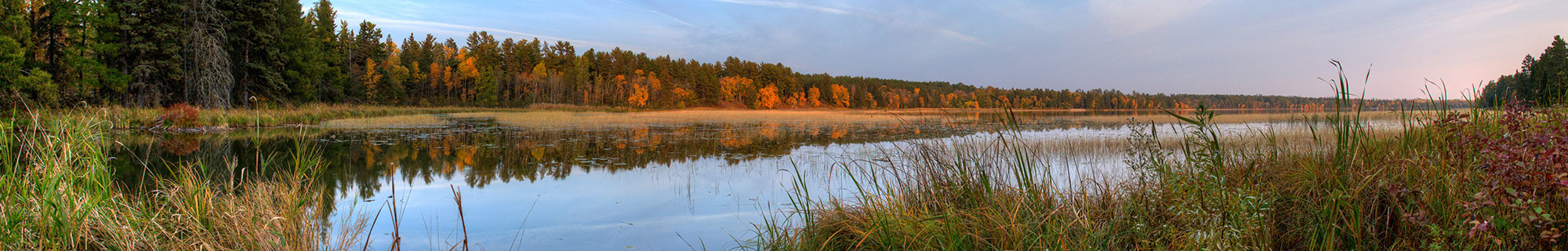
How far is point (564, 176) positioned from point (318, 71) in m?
38.8

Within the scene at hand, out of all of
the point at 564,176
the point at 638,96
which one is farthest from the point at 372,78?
the point at 564,176

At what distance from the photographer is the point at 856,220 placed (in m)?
3.78

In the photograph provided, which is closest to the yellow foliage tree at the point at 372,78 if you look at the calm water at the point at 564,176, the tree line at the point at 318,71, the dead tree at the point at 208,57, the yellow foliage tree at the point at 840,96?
the tree line at the point at 318,71

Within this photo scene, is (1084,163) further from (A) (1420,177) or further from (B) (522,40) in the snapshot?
(B) (522,40)

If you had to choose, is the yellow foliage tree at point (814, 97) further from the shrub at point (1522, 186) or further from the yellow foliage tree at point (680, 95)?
the shrub at point (1522, 186)

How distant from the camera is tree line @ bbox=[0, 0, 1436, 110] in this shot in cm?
2333

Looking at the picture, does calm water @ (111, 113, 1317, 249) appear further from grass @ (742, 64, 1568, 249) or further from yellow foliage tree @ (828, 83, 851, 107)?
yellow foliage tree @ (828, 83, 851, 107)

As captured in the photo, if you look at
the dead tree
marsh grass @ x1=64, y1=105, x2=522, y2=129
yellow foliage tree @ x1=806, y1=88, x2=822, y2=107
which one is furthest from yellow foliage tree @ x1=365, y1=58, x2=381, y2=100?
yellow foliage tree @ x1=806, y1=88, x2=822, y2=107

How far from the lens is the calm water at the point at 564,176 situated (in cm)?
524

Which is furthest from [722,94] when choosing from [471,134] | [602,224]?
[602,224]

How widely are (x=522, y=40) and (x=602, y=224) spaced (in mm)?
78278

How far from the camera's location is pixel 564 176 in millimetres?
8812

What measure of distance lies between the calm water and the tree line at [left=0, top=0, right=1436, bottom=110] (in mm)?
1664

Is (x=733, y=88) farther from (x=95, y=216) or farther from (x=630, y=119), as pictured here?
(x=95, y=216)
